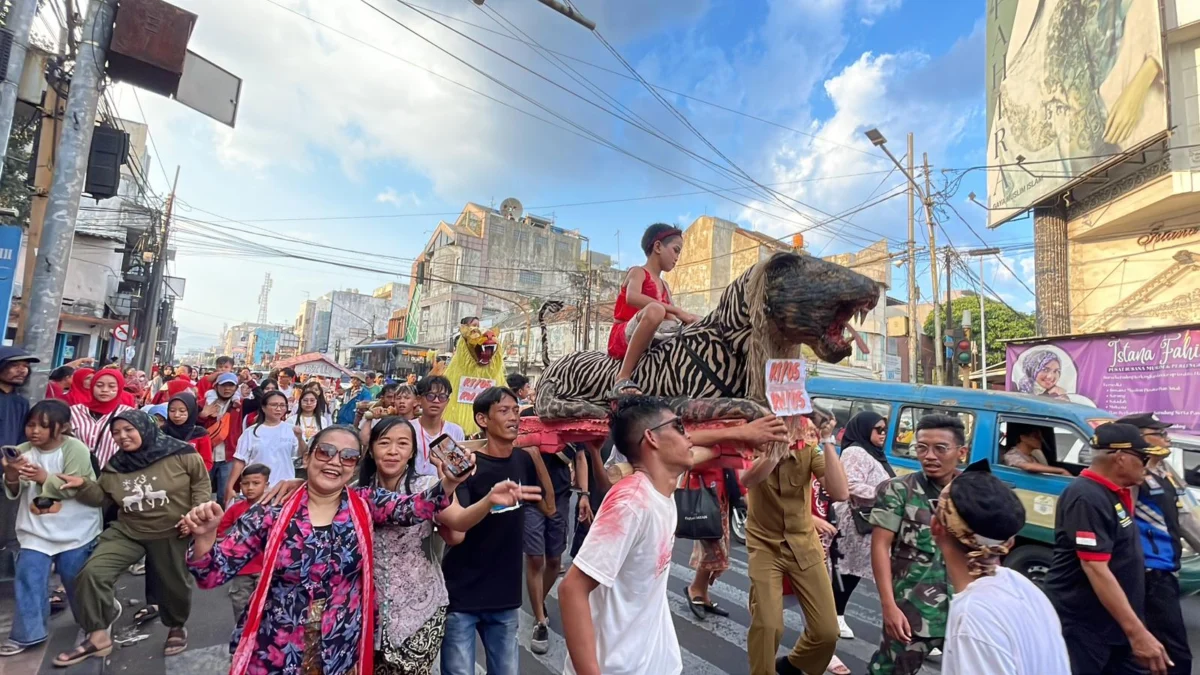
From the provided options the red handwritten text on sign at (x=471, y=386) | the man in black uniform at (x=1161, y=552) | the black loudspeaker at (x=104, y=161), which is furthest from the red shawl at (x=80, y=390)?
the man in black uniform at (x=1161, y=552)

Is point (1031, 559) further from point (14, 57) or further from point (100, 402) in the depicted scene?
point (14, 57)

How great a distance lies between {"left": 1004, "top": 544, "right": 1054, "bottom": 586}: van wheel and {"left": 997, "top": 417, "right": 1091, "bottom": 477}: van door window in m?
0.67

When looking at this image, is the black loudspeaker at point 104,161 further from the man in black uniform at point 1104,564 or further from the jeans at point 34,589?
the man in black uniform at point 1104,564

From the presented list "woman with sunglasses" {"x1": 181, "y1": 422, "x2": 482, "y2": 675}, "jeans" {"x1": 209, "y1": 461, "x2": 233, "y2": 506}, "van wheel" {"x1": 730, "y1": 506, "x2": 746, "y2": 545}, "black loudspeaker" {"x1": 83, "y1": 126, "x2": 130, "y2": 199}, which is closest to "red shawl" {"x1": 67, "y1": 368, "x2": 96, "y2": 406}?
"jeans" {"x1": 209, "y1": 461, "x2": 233, "y2": 506}

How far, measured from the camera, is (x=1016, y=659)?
5.53 ft

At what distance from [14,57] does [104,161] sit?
99cm

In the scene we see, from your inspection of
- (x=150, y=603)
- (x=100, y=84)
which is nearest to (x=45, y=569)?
(x=150, y=603)

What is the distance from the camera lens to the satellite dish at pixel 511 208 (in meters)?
40.0

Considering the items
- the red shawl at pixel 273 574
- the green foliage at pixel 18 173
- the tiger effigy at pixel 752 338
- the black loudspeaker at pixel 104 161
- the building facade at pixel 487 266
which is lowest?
the red shawl at pixel 273 574

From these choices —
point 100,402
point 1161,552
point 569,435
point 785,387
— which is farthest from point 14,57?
point 1161,552

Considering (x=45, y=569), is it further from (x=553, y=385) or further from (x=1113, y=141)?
(x=1113, y=141)

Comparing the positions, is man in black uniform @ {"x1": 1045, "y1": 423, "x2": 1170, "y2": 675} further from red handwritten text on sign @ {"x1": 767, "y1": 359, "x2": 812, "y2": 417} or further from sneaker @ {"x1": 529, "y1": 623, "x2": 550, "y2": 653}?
sneaker @ {"x1": 529, "y1": 623, "x2": 550, "y2": 653}

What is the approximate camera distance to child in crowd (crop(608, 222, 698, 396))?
2734mm

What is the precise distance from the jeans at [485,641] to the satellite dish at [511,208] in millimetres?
38743
